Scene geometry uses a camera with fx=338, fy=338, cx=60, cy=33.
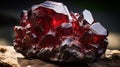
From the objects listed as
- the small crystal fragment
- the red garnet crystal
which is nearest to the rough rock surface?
the red garnet crystal

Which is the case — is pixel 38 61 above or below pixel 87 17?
below

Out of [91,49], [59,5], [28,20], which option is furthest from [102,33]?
[28,20]

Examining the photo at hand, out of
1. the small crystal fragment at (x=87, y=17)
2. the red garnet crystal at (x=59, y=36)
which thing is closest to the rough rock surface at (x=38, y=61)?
the red garnet crystal at (x=59, y=36)

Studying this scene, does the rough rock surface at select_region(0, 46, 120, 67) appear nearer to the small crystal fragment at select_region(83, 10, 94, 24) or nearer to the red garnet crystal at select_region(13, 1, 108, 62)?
the red garnet crystal at select_region(13, 1, 108, 62)

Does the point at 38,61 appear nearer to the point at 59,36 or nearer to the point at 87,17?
the point at 59,36

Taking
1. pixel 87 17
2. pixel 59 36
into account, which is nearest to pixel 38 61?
pixel 59 36

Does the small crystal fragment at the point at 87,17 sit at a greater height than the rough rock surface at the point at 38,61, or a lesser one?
greater

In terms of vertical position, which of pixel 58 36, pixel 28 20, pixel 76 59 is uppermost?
pixel 28 20

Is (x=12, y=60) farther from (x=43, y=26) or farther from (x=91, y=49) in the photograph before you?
(x=91, y=49)

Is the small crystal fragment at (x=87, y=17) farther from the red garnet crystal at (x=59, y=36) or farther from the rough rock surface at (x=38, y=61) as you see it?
the rough rock surface at (x=38, y=61)
